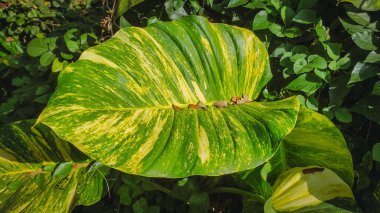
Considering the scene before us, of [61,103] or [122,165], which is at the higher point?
[61,103]

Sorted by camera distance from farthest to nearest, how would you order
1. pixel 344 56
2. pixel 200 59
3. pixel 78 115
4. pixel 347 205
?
pixel 344 56 < pixel 200 59 < pixel 347 205 < pixel 78 115

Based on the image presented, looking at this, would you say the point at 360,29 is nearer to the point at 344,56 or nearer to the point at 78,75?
the point at 344,56

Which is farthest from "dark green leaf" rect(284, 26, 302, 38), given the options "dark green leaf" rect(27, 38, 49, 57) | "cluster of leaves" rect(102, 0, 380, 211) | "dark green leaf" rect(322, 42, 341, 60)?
"dark green leaf" rect(27, 38, 49, 57)

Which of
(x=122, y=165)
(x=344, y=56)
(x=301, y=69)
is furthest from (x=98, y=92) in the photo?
(x=344, y=56)

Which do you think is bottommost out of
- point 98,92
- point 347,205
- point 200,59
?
point 347,205

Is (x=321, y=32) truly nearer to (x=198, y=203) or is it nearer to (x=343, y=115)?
(x=343, y=115)

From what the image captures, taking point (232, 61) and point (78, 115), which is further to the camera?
point (232, 61)

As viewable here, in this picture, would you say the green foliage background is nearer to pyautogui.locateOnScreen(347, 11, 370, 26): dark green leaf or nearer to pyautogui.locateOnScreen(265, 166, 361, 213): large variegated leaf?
pyautogui.locateOnScreen(347, 11, 370, 26): dark green leaf
